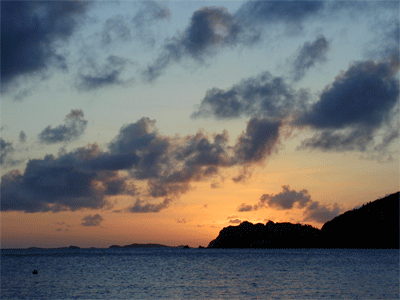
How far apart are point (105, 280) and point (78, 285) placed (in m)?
9.03

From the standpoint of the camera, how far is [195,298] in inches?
2472

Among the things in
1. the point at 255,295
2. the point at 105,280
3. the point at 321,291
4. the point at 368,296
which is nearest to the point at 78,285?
the point at 105,280

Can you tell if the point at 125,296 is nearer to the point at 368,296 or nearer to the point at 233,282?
the point at 233,282

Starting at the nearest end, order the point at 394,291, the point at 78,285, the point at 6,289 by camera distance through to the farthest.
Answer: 1. the point at 394,291
2. the point at 6,289
3. the point at 78,285

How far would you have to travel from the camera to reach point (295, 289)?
2810 inches

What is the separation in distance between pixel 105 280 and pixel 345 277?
1985 inches

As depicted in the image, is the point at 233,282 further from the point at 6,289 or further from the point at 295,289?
the point at 6,289

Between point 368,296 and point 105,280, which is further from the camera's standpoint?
point 105,280

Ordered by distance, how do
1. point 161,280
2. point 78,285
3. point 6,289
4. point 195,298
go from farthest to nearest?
point 161,280 < point 78,285 < point 6,289 < point 195,298

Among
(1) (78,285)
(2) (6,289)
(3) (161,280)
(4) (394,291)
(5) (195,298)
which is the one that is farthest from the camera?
(3) (161,280)

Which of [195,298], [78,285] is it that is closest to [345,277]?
[195,298]

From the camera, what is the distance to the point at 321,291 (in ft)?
227

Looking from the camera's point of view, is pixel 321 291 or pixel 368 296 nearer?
pixel 368 296

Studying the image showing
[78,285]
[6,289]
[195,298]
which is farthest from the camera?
[78,285]
